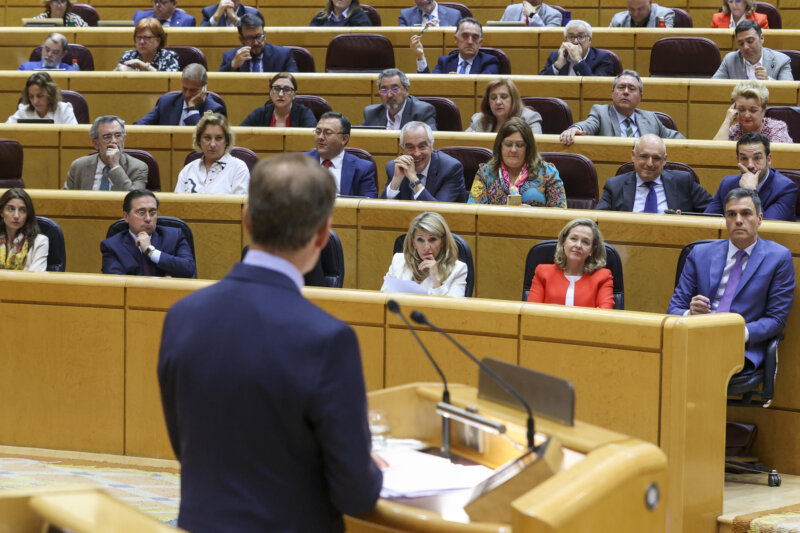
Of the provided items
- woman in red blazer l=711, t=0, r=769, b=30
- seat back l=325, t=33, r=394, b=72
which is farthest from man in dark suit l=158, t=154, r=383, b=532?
woman in red blazer l=711, t=0, r=769, b=30

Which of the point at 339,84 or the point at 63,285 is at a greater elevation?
the point at 339,84

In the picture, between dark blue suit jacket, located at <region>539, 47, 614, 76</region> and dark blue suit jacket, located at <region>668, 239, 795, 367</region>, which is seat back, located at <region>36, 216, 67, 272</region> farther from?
dark blue suit jacket, located at <region>539, 47, 614, 76</region>

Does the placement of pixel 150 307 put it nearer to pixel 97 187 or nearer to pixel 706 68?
pixel 97 187

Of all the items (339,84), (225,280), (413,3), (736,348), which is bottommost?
(736,348)

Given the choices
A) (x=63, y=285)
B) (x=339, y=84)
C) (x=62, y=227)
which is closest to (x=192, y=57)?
(x=339, y=84)

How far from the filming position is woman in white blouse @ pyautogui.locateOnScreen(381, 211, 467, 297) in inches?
132

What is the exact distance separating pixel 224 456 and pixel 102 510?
19 cm

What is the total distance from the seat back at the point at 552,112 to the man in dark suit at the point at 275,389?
386cm

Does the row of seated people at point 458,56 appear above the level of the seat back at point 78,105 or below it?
above

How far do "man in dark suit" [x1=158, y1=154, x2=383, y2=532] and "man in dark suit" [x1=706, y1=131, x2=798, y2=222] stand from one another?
9.31ft

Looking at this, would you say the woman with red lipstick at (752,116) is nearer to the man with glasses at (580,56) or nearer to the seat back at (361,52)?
the man with glasses at (580,56)

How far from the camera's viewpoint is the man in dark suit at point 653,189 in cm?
392

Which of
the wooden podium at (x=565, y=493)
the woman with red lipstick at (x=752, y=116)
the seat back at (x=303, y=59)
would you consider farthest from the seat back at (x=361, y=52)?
the wooden podium at (x=565, y=493)

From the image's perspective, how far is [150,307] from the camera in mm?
3062
